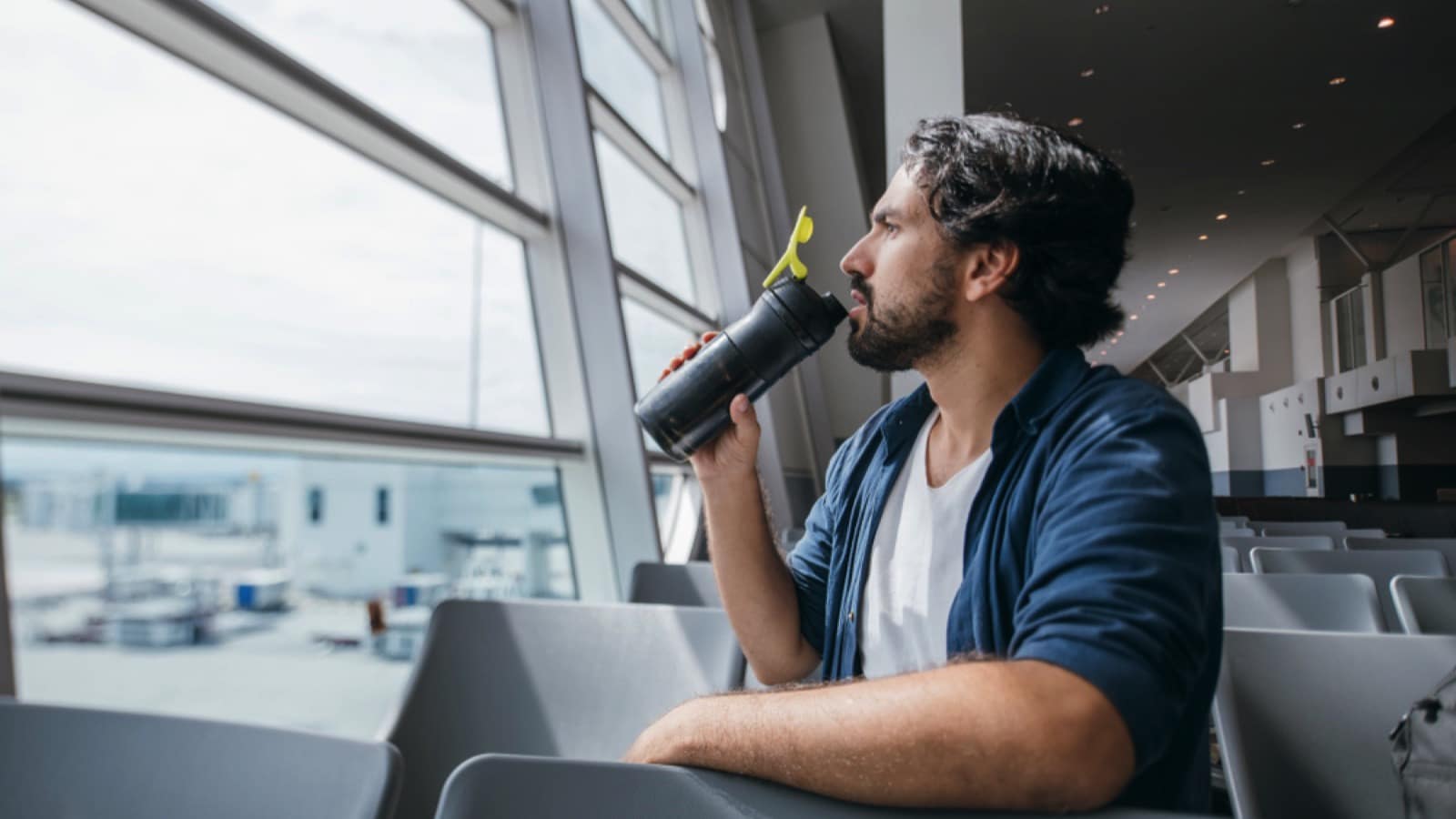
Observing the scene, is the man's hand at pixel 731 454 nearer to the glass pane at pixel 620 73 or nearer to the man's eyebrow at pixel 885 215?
the man's eyebrow at pixel 885 215

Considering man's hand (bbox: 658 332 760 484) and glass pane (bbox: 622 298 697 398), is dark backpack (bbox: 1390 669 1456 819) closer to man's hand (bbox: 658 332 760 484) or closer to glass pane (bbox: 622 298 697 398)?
man's hand (bbox: 658 332 760 484)

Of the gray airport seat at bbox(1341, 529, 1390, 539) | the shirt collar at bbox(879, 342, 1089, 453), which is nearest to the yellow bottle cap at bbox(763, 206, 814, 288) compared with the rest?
the shirt collar at bbox(879, 342, 1089, 453)

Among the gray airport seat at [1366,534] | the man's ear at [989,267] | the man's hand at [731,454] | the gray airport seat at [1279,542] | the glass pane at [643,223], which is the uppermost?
the glass pane at [643,223]

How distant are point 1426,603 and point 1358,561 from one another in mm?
923

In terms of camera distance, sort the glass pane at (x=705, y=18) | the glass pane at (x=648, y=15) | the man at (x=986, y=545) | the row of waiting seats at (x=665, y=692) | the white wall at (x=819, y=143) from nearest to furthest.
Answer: the man at (x=986, y=545), the row of waiting seats at (x=665, y=692), the glass pane at (x=648, y=15), the glass pane at (x=705, y=18), the white wall at (x=819, y=143)

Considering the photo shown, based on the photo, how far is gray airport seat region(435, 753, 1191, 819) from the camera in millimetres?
491

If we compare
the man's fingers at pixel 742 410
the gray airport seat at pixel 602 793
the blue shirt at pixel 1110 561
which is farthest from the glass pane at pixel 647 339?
the gray airport seat at pixel 602 793

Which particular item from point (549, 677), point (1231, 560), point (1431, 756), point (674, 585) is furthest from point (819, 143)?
A: point (1431, 756)

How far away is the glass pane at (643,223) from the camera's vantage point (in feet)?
13.8

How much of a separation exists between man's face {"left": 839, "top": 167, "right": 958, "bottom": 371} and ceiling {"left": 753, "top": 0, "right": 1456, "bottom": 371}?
4.18m

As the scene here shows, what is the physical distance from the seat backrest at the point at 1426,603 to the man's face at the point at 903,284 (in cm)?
136

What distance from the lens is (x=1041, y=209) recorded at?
96 cm

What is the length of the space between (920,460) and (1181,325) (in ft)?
23.2

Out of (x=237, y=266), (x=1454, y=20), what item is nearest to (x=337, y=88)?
(x=237, y=266)
